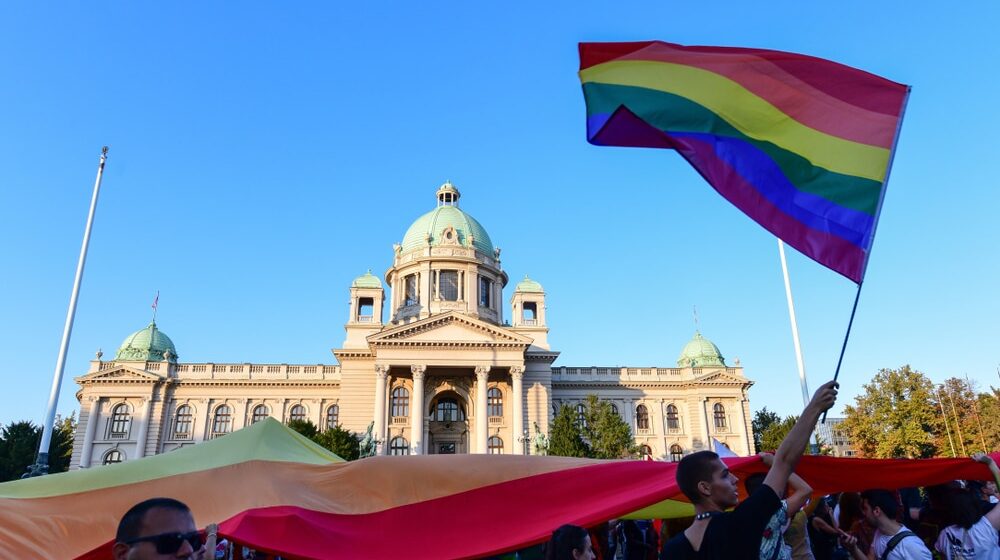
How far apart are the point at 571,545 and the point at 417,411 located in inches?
1683

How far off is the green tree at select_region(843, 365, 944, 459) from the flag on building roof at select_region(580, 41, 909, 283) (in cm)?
5172

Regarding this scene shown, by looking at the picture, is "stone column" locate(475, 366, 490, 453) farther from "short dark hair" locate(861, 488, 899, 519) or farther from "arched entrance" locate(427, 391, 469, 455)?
"short dark hair" locate(861, 488, 899, 519)

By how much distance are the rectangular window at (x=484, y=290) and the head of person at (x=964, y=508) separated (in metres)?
50.7

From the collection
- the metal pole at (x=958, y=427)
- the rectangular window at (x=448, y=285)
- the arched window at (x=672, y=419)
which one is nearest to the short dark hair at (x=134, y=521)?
the rectangular window at (x=448, y=285)

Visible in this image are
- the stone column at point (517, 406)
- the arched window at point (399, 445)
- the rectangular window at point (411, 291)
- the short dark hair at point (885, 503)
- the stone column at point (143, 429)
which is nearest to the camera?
the short dark hair at point (885, 503)

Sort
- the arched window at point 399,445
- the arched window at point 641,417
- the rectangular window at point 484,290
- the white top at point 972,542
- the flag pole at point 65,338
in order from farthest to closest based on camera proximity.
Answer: the rectangular window at point 484,290 → the arched window at point 641,417 → the arched window at point 399,445 → the flag pole at point 65,338 → the white top at point 972,542

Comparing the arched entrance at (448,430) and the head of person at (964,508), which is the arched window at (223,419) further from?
the head of person at (964,508)

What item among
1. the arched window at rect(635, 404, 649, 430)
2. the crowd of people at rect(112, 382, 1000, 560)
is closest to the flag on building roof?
the crowd of people at rect(112, 382, 1000, 560)

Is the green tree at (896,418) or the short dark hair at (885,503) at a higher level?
the green tree at (896,418)

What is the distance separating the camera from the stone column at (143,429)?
1933 inches

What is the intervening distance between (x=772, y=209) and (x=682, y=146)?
0.96 metres

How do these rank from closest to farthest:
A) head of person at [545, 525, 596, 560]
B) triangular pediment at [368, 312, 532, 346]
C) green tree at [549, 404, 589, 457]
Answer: head of person at [545, 525, 596, 560], green tree at [549, 404, 589, 457], triangular pediment at [368, 312, 532, 346]

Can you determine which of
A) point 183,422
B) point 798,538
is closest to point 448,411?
point 183,422

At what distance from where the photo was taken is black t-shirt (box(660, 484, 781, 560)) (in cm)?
316
